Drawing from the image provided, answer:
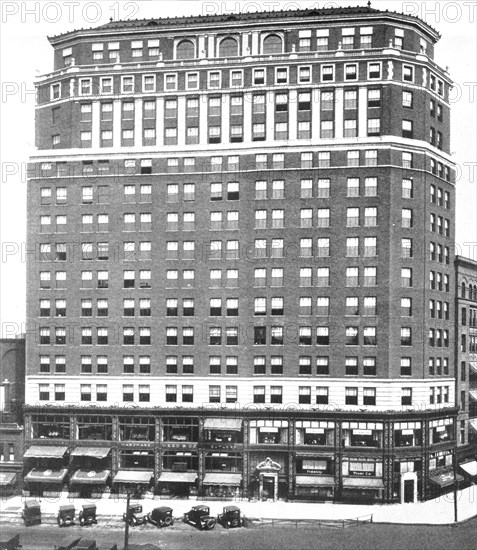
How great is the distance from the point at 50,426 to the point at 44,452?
287 cm

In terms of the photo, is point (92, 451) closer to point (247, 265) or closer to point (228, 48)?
point (247, 265)

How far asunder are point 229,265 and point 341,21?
85.8ft

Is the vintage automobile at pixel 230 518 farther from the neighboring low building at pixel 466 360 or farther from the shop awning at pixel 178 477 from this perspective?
the neighboring low building at pixel 466 360

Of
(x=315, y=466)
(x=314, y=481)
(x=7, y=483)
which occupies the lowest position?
(x=7, y=483)

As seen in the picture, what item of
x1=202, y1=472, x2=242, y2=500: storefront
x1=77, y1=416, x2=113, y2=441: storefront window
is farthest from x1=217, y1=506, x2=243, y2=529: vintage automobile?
x1=77, y1=416, x2=113, y2=441: storefront window

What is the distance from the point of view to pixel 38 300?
7444 cm

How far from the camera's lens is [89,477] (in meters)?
68.5

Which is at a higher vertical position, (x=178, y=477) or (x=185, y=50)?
(x=185, y=50)

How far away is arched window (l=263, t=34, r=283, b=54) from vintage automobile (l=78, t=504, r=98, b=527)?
45.8 metres

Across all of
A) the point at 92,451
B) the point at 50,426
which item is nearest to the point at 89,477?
the point at 92,451

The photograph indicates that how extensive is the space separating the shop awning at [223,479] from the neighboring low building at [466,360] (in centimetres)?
2488

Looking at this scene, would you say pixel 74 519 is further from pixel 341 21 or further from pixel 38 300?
pixel 341 21

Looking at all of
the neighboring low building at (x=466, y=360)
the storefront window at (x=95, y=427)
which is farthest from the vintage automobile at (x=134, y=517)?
the neighboring low building at (x=466, y=360)

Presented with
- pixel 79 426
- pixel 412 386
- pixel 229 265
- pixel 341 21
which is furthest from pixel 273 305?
pixel 341 21
